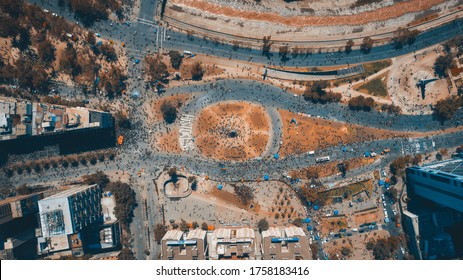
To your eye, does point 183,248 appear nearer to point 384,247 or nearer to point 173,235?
point 173,235

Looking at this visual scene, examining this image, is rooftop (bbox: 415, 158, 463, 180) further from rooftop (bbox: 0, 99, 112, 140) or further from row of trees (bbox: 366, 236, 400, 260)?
rooftop (bbox: 0, 99, 112, 140)

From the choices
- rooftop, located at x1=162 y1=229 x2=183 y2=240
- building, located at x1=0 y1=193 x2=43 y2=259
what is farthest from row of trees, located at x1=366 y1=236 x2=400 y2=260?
building, located at x1=0 y1=193 x2=43 y2=259

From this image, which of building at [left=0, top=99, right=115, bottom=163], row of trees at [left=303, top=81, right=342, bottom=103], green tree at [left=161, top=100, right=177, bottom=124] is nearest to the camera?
building at [left=0, top=99, right=115, bottom=163]

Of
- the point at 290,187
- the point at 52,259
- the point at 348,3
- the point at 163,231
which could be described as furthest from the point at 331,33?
the point at 52,259

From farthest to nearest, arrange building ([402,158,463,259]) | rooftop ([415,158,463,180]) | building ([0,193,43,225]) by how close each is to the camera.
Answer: building ([402,158,463,259]) → building ([0,193,43,225]) → rooftop ([415,158,463,180])

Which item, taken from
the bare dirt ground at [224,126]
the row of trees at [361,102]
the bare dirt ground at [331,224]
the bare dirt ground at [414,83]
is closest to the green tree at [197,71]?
the bare dirt ground at [224,126]

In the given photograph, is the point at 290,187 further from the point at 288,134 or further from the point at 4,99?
the point at 4,99
